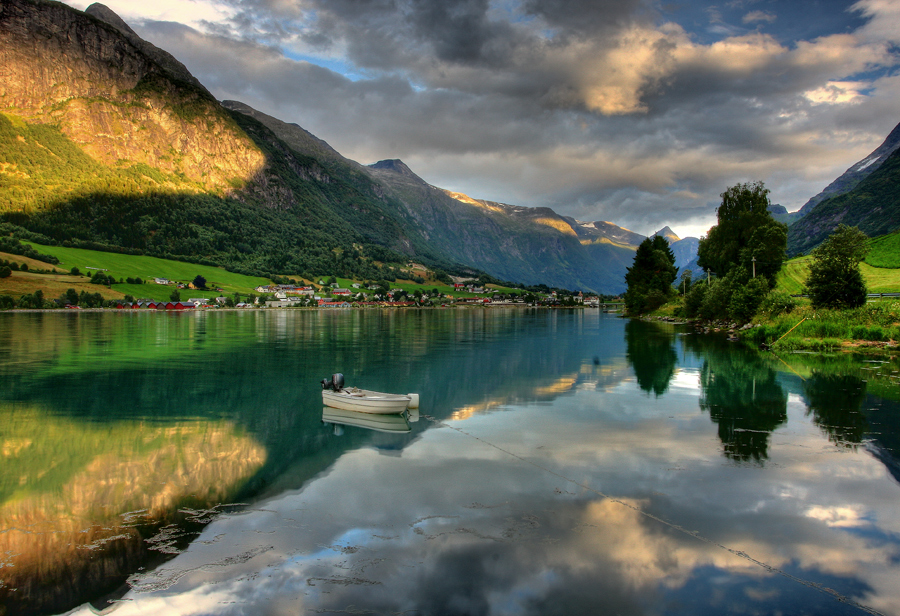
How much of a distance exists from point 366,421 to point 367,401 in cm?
104

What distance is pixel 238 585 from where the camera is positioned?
10.1m

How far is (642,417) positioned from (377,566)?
1869cm

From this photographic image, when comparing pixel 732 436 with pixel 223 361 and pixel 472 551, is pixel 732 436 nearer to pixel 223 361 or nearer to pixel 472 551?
pixel 472 551

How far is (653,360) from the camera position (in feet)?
158

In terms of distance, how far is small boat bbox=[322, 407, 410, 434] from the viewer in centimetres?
2358

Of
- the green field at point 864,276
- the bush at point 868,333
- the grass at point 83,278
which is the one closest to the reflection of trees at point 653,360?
the bush at point 868,333

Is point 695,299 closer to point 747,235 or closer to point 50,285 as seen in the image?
point 747,235

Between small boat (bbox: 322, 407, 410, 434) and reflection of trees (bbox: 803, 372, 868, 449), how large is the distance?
62.1 ft

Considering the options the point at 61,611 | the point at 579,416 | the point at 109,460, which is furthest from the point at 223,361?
the point at 61,611

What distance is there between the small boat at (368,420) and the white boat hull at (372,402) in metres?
0.24

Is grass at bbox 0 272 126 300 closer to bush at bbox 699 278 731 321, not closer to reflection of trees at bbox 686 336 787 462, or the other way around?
bush at bbox 699 278 731 321

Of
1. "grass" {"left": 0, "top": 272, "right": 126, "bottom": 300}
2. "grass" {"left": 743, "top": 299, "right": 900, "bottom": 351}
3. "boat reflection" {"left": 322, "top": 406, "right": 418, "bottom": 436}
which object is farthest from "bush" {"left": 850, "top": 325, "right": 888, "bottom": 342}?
"grass" {"left": 0, "top": 272, "right": 126, "bottom": 300}

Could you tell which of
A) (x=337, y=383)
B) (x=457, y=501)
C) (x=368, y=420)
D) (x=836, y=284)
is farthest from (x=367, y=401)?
(x=836, y=284)

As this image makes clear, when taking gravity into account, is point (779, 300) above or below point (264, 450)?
above
